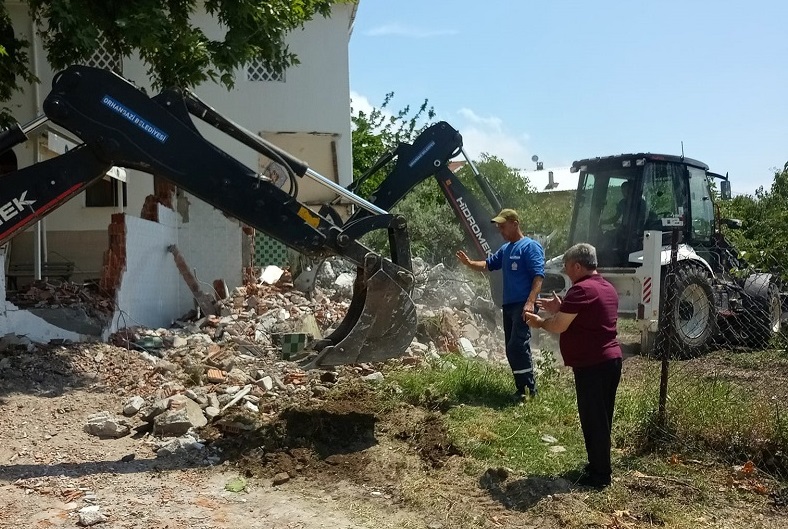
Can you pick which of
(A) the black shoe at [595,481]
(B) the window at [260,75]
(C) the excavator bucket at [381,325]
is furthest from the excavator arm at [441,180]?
(B) the window at [260,75]

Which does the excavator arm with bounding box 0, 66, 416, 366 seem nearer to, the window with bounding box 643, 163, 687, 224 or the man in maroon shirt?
the man in maroon shirt

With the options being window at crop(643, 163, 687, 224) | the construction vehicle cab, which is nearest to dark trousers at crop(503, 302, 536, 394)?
the construction vehicle cab

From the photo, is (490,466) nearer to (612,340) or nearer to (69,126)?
(612,340)

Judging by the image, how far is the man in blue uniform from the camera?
23.1 feet

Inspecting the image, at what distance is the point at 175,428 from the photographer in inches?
250

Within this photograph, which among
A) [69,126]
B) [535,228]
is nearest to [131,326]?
[69,126]

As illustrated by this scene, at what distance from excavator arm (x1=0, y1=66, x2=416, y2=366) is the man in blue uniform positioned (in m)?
1.32

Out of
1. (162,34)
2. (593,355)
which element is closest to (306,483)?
(593,355)

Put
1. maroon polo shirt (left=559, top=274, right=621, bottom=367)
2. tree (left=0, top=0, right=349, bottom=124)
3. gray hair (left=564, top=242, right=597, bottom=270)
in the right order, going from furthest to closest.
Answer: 1. tree (left=0, top=0, right=349, bottom=124)
2. gray hair (left=564, top=242, right=597, bottom=270)
3. maroon polo shirt (left=559, top=274, right=621, bottom=367)

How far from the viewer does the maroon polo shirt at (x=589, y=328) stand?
17.0 ft

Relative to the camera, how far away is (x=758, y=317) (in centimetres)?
1073

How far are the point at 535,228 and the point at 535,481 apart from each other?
13829 millimetres

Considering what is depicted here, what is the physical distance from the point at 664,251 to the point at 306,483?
697 cm

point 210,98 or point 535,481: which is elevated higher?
point 210,98
